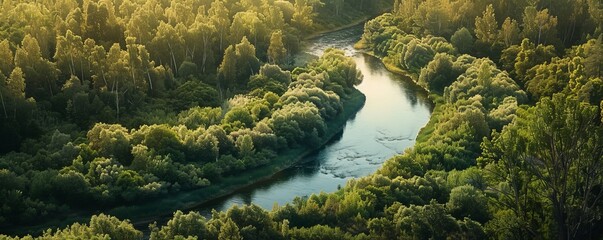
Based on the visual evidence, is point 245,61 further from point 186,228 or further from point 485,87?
point 186,228

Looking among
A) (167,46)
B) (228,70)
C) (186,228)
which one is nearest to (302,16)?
(228,70)

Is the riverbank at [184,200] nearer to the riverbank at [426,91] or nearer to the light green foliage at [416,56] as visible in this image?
the riverbank at [426,91]

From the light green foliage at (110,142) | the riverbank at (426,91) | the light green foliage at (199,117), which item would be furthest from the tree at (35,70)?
the riverbank at (426,91)

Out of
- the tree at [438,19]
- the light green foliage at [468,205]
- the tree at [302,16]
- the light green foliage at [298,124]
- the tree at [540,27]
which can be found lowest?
the light green foliage at [468,205]

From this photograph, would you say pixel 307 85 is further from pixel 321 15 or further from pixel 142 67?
pixel 321 15

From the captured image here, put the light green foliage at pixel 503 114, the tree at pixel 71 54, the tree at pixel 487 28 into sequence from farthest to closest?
1. the tree at pixel 487 28
2. the tree at pixel 71 54
3. the light green foliage at pixel 503 114

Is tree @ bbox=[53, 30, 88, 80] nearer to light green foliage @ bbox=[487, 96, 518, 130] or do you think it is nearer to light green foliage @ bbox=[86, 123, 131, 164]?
light green foliage @ bbox=[86, 123, 131, 164]
